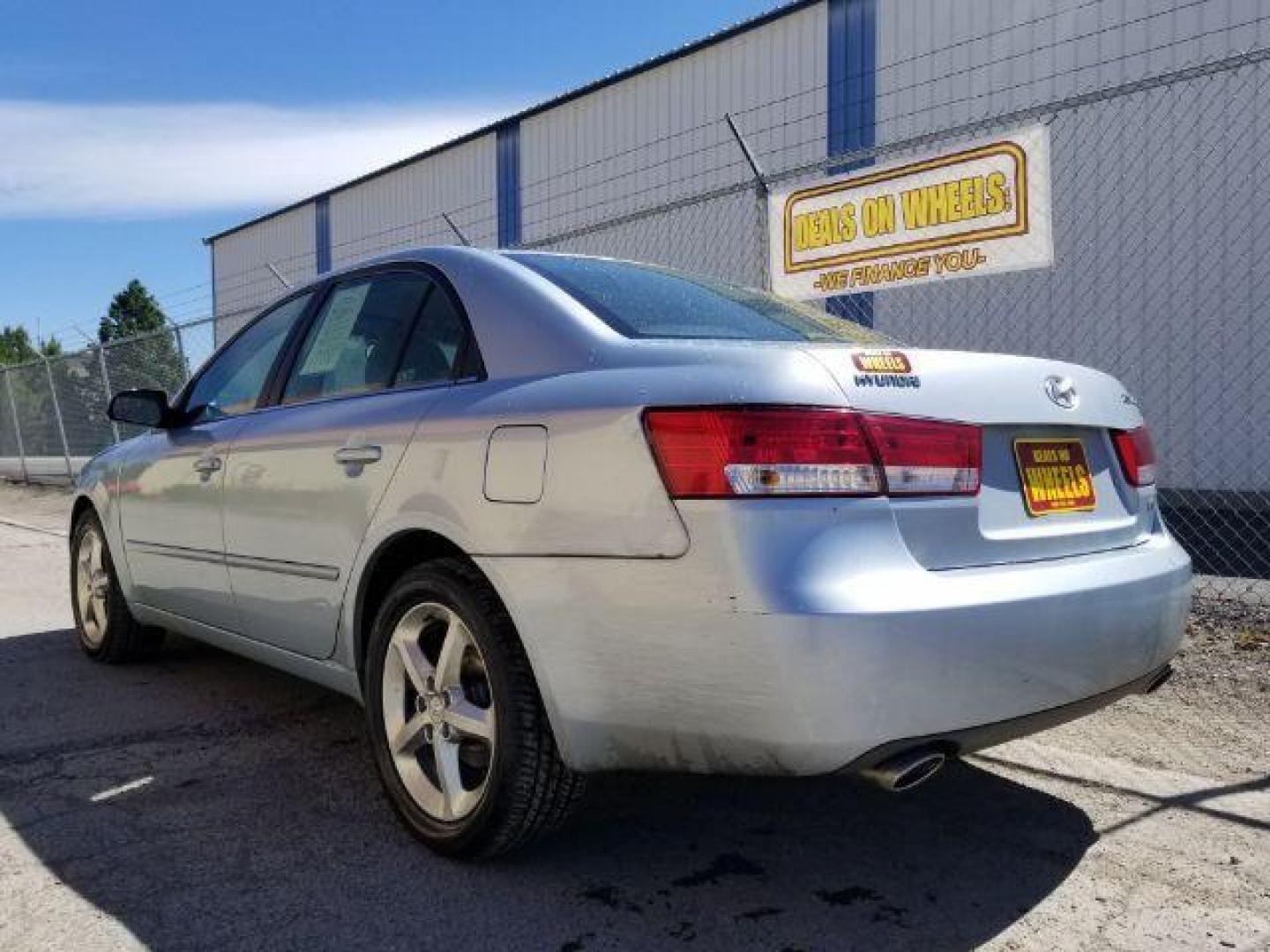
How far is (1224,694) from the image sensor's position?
4.13m

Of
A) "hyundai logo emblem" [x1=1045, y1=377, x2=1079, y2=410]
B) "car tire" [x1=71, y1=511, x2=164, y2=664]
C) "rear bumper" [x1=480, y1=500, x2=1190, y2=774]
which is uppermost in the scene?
"hyundai logo emblem" [x1=1045, y1=377, x2=1079, y2=410]

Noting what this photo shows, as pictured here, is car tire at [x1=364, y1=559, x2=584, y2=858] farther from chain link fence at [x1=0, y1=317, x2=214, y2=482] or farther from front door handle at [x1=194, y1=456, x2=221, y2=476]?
chain link fence at [x1=0, y1=317, x2=214, y2=482]

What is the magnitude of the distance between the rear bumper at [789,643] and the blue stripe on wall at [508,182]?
47.5 ft

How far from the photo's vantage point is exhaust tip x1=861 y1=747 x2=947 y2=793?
7.14 ft

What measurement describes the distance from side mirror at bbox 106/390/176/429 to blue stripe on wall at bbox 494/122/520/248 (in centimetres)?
1229

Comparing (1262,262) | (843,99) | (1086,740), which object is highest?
(843,99)

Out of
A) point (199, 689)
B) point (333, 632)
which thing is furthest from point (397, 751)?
point (199, 689)

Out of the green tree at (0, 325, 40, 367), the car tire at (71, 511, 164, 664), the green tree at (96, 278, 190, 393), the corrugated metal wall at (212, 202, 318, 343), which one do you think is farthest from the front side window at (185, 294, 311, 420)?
the green tree at (0, 325, 40, 367)

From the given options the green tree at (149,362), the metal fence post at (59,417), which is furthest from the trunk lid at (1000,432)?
the metal fence post at (59,417)

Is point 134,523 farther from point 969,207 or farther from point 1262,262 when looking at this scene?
point 1262,262

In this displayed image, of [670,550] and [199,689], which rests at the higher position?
[670,550]

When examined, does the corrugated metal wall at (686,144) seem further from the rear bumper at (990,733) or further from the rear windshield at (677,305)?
the rear bumper at (990,733)

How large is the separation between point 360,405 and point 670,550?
131 centimetres

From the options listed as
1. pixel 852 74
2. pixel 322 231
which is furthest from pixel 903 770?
pixel 322 231
